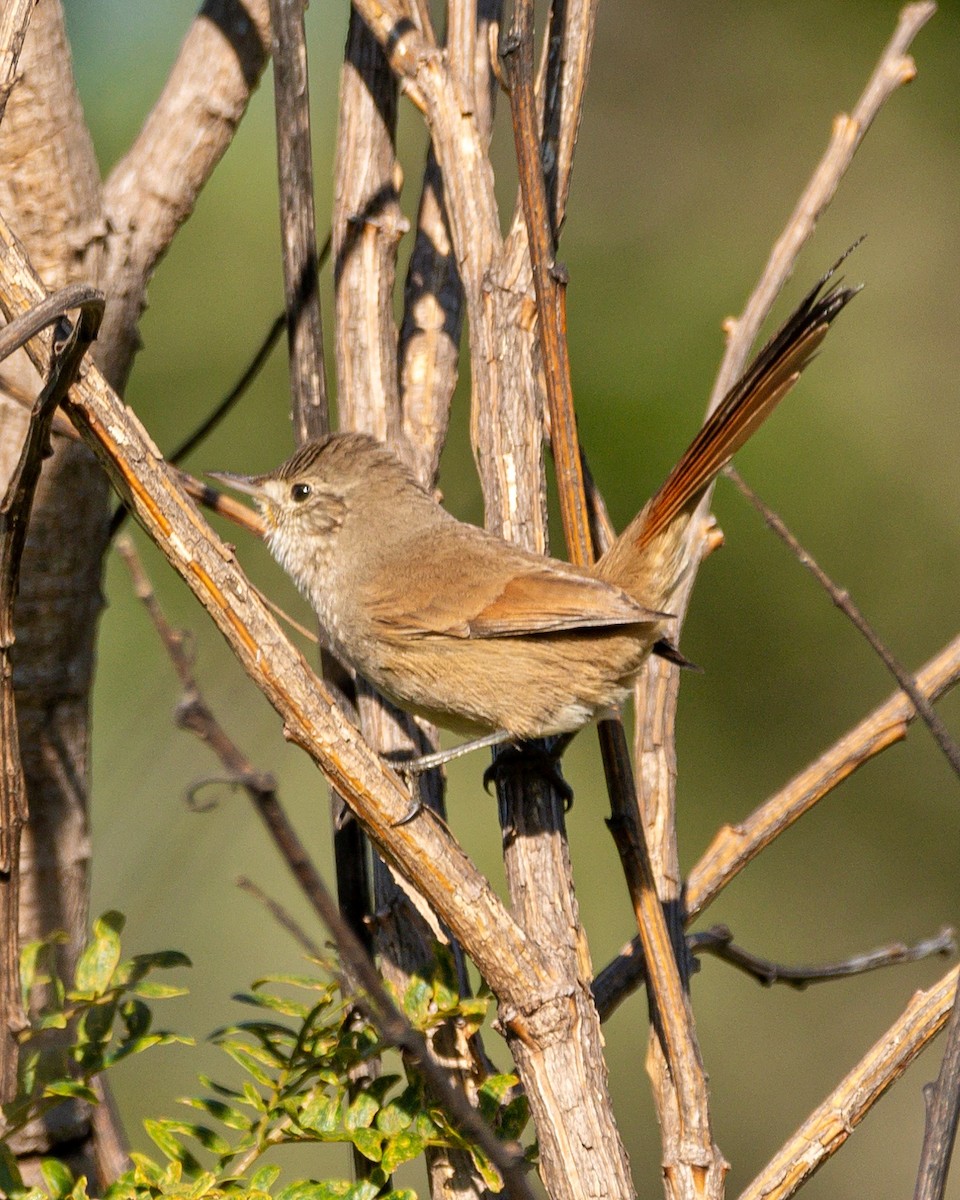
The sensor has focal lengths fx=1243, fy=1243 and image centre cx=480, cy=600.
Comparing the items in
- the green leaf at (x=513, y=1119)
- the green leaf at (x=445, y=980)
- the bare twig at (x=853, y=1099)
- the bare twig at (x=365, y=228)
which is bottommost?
the bare twig at (x=853, y=1099)

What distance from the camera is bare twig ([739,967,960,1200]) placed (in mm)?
1665

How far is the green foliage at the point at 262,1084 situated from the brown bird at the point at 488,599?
0.80 metres

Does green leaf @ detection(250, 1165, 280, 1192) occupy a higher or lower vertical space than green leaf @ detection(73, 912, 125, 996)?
lower

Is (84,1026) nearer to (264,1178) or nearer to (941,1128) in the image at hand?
(264,1178)

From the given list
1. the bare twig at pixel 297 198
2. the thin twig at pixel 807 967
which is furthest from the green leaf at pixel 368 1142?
the bare twig at pixel 297 198

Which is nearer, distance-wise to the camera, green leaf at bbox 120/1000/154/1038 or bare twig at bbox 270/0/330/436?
green leaf at bbox 120/1000/154/1038

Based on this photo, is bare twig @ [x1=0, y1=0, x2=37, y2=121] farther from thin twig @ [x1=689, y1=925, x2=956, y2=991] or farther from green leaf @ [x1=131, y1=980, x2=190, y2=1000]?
thin twig @ [x1=689, y1=925, x2=956, y2=991]

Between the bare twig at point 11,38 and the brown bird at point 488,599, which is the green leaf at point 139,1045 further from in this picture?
the bare twig at point 11,38

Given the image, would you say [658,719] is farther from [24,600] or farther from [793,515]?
[793,515]

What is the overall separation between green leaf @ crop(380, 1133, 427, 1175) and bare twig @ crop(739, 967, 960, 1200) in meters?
0.44

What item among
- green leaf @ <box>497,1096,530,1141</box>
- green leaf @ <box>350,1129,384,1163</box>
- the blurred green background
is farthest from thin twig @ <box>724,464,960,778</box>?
the blurred green background

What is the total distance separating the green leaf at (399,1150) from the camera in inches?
61.7

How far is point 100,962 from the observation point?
1.70 metres

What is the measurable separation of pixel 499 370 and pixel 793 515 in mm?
2804
